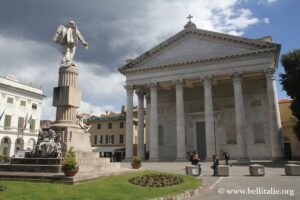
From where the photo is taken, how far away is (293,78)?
3092 centimetres

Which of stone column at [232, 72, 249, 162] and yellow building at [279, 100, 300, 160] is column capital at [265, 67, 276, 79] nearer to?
stone column at [232, 72, 249, 162]

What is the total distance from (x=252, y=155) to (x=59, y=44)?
29.4m

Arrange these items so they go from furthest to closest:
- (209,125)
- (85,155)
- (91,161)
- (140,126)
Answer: (140,126), (209,125), (91,161), (85,155)

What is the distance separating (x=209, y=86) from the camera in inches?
1344

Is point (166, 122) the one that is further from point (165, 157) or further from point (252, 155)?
point (252, 155)

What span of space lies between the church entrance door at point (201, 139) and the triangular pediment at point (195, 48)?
394 inches

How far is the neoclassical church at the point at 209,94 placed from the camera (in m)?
32.2

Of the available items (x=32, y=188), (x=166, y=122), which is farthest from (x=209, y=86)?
(x=32, y=188)

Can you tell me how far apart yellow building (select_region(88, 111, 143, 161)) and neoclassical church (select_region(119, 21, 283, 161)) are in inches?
654

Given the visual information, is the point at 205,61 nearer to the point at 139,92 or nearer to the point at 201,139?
the point at 139,92

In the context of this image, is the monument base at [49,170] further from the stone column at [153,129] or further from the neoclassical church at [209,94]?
the stone column at [153,129]

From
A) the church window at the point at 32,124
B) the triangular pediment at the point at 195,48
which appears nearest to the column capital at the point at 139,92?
the triangular pediment at the point at 195,48

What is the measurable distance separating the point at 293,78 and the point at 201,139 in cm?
1435

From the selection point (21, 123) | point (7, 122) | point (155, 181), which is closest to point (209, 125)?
point (155, 181)
